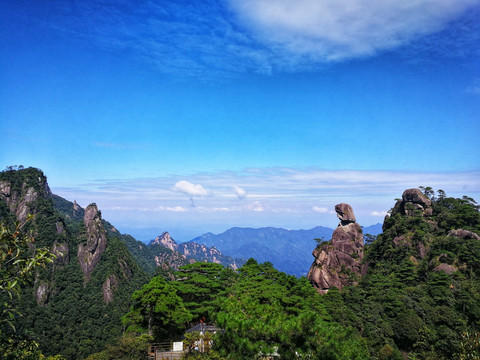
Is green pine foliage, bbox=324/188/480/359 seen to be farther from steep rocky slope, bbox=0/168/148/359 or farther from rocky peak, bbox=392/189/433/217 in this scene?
steep rocky slope, bbox=0/168/148/359

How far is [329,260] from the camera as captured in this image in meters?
56.5

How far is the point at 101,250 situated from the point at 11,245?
11805 cm

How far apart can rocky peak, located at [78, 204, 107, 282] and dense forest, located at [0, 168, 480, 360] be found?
50.0 feet

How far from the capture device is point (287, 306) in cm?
2830

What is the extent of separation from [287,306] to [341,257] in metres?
32.2

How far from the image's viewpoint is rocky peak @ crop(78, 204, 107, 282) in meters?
109

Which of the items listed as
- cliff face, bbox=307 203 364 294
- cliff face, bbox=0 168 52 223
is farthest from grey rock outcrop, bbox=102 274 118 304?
cliff face, bbox=307 203 364 294

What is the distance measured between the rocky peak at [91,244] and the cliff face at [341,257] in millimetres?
84149

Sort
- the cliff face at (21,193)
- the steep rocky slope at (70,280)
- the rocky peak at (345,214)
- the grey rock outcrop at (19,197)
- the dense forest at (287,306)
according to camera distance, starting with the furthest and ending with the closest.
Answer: the cliff face at (21,193), the grey rock outcrop at (19,197), the steep rocky slope at (70,280), the rocky peak at (345,214), the dense forest at (287,306)

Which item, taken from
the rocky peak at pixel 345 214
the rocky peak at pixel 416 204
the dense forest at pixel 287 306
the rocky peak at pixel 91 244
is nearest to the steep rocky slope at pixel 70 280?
the rocky peak at pixel 91 244

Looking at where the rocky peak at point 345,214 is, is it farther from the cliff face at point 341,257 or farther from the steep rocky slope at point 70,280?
the steep rocky slope at point 70,280

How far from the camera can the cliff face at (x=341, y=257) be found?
179 ft

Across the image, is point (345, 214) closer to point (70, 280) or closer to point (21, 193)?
point (70, 280)

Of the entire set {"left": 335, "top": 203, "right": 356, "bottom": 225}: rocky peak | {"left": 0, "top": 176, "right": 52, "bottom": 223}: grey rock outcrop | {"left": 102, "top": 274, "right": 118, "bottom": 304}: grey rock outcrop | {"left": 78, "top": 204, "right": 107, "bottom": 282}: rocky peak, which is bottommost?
{"left": 102, "top": 274, "right": 118, "bottom": 304}: grey rock outcrop
